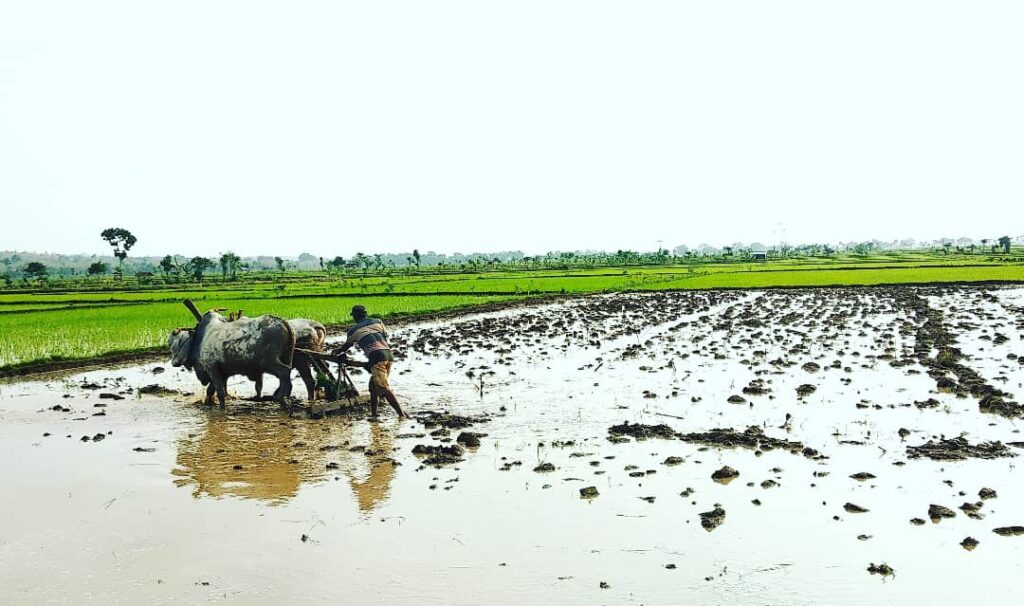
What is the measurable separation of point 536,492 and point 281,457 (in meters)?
3.33

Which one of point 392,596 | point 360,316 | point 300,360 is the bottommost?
point 392,596

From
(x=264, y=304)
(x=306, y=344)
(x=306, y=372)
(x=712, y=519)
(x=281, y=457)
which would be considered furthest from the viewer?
(x=264, y=304)

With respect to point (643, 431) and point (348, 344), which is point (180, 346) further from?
point (643, 431)

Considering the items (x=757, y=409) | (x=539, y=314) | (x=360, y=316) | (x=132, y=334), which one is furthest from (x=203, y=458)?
(x=539, y=314)

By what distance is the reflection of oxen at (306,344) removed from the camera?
1239 centimetres

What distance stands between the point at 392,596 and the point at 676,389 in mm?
8687

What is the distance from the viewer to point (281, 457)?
9219 millimetres

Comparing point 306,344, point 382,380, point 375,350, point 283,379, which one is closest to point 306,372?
point 306,344

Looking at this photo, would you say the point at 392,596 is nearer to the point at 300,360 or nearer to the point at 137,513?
the point at 137,513

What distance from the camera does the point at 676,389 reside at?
43.9 ft

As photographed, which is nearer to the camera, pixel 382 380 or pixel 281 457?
pixel 281 457

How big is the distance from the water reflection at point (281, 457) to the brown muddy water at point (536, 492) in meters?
0.04

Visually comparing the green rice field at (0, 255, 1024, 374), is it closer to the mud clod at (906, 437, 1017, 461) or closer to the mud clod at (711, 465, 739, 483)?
the mud clod at (711, 465, 739, 483)

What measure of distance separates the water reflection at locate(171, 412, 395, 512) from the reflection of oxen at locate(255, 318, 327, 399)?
94 cm
